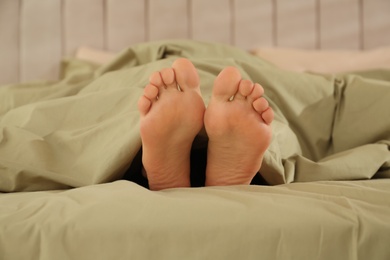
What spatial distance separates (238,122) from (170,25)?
1.26 m

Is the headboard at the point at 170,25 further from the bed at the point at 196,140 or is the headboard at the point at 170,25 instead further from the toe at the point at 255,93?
the toe at the point at 255,93

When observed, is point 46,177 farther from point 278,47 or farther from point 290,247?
point 278,47

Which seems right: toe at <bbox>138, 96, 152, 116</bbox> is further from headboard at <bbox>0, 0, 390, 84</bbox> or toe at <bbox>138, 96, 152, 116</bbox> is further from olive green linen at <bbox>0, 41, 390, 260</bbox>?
headboard at <bbox>0, 0, 390, 84</bbox>

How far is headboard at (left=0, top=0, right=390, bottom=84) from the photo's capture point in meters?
1.89

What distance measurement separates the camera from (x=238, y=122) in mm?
728

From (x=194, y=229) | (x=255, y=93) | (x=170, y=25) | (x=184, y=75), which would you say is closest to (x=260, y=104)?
(x=255, y=93)

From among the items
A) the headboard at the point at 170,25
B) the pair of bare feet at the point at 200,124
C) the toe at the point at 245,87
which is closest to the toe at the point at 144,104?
the pair of bare feet at the point at 200,124

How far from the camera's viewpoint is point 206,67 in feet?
3.43

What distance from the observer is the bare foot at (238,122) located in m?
0.72

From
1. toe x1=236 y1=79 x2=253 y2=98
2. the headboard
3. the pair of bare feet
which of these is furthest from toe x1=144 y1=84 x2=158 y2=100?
the headboard

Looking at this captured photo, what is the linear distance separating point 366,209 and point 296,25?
1.43 m

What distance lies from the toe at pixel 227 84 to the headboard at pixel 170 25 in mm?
1218

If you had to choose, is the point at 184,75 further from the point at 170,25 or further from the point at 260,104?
the point at 170,25

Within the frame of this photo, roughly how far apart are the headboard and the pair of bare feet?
3.92ft
